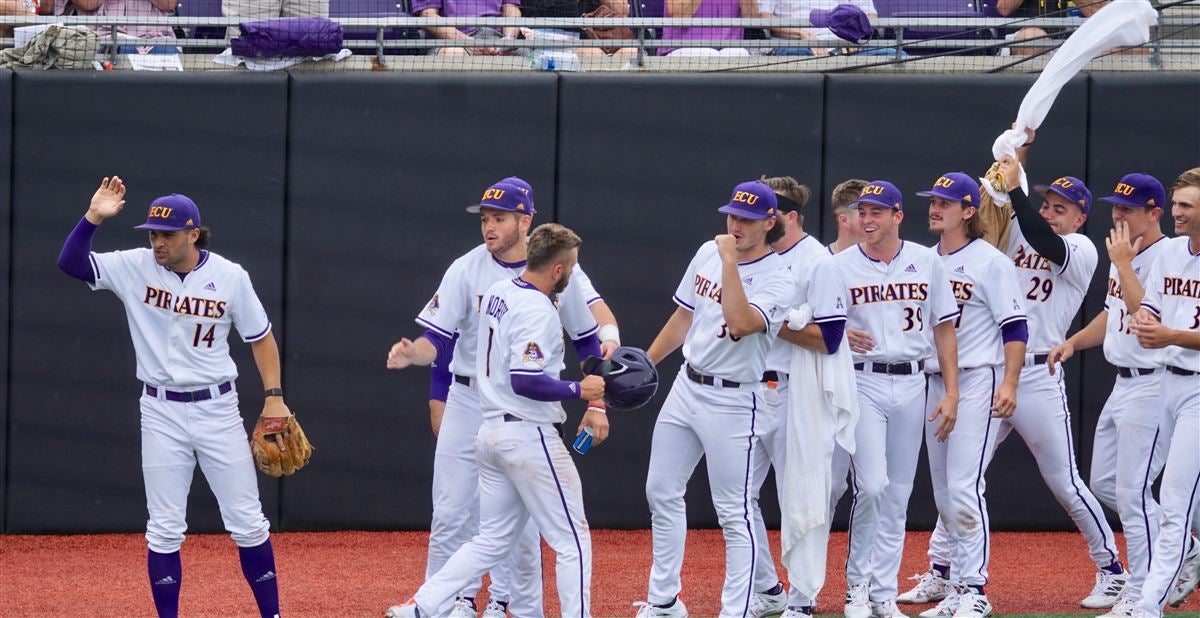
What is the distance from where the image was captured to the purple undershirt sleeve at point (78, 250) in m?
5.20

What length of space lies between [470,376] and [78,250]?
59.2 inches

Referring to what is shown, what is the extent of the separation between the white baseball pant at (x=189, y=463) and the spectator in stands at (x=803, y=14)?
13.9 ft

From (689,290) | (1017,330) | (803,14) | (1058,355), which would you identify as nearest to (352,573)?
(689,290)

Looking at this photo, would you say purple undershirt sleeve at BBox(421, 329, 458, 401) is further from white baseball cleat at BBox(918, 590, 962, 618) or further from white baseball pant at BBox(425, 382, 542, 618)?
white baseball cleat at BBox(918, 590, 962, 618)

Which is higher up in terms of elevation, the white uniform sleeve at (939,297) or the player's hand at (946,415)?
the white uniform sleeve at (939,297)

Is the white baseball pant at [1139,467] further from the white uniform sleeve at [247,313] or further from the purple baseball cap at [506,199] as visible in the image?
the white uniform sleeve at [247,313]

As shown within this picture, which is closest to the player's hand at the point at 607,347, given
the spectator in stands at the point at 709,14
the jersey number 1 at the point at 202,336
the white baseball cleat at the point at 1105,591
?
the jersey number 1 at the point at 202,336

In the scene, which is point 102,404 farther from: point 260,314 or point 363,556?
point 260,314

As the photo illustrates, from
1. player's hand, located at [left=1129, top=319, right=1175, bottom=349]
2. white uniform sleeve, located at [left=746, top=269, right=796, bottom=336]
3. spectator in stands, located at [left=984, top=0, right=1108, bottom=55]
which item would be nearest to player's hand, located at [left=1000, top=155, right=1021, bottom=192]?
player's hand, located at [left=1129, top=319, right=1175, bottom=349]

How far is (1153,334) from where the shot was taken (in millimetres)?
5156

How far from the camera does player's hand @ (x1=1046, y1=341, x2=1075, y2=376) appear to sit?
19.7ft

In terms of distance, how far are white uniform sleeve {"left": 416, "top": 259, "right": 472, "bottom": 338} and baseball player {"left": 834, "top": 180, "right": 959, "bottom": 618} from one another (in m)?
1.47

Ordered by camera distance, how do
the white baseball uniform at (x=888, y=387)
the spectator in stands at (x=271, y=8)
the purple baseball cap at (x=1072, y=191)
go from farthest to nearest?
the spectator in stands at (x=271, y=8), the purple baseball cap at (x=1072, y=191), the white baseball uniform at (x=888, y=387)

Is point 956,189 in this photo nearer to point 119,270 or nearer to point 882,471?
point 882,471
